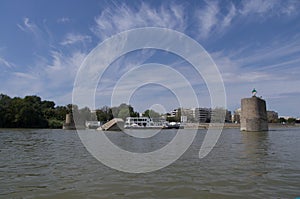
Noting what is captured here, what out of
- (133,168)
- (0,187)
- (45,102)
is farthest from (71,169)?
(45,102)

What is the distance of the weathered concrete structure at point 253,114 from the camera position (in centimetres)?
5959

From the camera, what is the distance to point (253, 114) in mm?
59938

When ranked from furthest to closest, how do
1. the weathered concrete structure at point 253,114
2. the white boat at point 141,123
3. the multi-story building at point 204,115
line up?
the multi-story building at point 204,115 < the white boat at point 141,123 < the weathered concrete structure at point 253,114

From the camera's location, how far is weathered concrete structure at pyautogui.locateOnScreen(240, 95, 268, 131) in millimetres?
59591

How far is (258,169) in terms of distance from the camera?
35.8 feet

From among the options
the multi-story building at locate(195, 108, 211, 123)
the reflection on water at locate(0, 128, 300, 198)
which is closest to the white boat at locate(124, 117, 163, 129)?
the multi-story building at locate(195, 108, 211, 123)

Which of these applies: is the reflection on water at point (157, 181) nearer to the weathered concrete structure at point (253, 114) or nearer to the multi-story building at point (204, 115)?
the weathered concrete structure at point (253, 114)

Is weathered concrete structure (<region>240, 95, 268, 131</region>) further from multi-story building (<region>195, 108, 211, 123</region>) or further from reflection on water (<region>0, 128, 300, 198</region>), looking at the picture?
multi-story building (<region>195, 108, 211, 123</region>)

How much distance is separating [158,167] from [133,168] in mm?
1032

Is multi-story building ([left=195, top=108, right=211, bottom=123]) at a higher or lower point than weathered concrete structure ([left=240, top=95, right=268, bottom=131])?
higher

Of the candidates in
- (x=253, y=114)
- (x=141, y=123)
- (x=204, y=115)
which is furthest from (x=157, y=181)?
(x=204, y=115)

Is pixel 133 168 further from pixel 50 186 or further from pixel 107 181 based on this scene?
pixel 50 186

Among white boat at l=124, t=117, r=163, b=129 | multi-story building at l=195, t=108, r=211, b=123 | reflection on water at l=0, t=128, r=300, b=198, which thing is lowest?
reflection on water at l=0, t=128, r=300, b=198

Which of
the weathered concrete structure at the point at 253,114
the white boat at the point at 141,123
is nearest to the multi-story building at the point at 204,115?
the white boat at the point at 141,123
